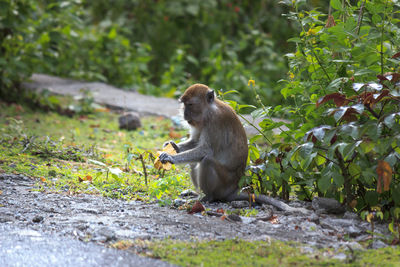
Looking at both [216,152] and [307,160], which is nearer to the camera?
[307,160]

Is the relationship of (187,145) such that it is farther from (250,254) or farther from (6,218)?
(250,254)

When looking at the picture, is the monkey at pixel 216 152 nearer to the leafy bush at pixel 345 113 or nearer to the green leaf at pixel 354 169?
the leafy bush at pixel 345 113

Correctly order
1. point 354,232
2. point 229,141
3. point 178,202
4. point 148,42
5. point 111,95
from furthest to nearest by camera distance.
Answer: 1. point 148,42
2. point 111,95
3. point 229,141
4. point 178,202
5. point 354,232

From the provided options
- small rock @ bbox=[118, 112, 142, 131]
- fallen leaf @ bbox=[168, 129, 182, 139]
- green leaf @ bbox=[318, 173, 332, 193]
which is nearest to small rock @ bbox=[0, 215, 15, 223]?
green leaf @ bbox=[318, 173, 332, 193]

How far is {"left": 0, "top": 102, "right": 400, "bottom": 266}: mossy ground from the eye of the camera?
373 cm

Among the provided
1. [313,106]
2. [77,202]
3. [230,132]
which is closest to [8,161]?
[77,202]

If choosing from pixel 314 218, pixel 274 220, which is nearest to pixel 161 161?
pixel 274 220

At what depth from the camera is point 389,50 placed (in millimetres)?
4926

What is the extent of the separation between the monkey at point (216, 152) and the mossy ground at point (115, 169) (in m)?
0.27

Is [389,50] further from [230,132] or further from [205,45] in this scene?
[205,45]

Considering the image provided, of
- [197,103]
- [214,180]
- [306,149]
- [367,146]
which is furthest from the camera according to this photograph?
[197,103]

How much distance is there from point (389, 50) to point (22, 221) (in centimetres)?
358

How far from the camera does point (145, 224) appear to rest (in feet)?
14.8

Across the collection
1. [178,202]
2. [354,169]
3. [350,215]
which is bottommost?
[178,202]
